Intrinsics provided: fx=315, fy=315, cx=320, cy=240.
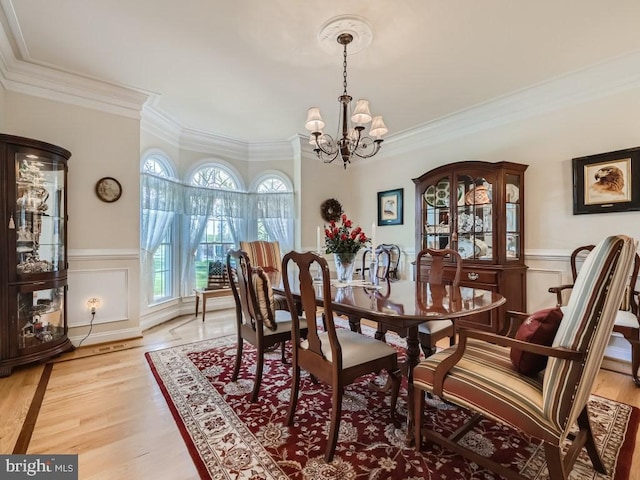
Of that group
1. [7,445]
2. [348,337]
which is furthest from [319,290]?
[7,445]

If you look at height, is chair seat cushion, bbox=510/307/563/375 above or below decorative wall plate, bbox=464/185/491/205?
below

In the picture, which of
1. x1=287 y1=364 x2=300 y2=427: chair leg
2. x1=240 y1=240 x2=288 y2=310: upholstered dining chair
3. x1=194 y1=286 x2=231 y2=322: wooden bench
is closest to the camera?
x1=287 y1=364 x2=300 y2=427: chair leg

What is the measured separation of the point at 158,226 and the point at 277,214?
173 centimetres

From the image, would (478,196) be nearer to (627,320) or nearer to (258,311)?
(627,320)

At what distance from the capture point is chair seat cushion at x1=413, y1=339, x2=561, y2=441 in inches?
48.0

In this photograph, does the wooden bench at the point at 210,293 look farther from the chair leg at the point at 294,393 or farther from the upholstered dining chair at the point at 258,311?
the chair leg at the point at 294,393

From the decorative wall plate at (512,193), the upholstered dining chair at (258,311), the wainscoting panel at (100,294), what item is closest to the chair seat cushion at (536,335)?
the upholstered dining chair at (258,311)

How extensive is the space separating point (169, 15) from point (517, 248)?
379cm

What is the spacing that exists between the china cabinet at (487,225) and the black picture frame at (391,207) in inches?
34.7

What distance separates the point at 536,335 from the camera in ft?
4.32

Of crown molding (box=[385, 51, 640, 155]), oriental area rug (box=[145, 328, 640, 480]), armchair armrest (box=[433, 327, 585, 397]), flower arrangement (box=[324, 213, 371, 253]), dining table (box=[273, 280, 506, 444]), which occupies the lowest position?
oriental area rug (box=[145, 328, 640, 480])

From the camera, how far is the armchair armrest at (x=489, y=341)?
3.74 ft

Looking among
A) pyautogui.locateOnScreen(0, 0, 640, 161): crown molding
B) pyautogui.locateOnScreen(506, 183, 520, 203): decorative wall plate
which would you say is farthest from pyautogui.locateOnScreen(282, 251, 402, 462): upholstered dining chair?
pyautogui.locateOnScreen(0, 0, 640, 161): crown molding

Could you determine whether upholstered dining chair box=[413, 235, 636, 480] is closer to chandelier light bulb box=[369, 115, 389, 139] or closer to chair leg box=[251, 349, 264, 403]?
chair leg box=[251, 349, 264, 403]
